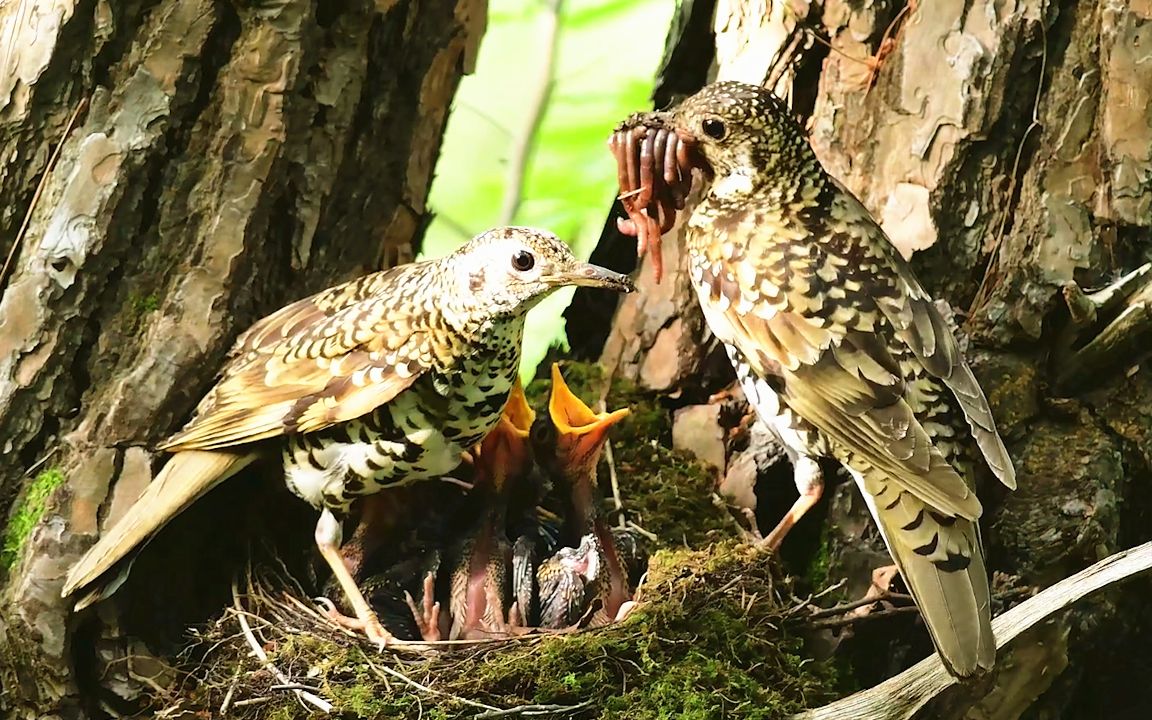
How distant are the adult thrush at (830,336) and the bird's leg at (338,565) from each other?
0.89 meters

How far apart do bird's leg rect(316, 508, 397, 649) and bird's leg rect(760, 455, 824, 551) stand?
86 centimetres

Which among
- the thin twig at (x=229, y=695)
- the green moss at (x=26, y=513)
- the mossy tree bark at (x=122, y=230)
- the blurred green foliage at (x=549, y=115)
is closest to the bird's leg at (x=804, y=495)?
the thin twig at (x=229, y=695)

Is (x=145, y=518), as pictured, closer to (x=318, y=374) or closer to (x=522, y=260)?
(x=318, y=374)

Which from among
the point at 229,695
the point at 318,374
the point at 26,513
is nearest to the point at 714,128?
the point at 318,374

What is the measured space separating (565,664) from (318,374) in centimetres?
79

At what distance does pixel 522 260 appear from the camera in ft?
7.41

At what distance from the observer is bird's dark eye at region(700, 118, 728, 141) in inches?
104

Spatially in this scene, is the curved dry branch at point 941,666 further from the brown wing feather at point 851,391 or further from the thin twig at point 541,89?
the thin twig at point 541,89

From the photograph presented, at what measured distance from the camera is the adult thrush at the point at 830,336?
2.19 meters

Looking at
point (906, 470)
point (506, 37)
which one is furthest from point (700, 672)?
point (506, 37)

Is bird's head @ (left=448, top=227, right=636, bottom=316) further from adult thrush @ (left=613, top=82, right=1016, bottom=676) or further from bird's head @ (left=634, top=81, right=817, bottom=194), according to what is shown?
bird's head @ (left=634, top=81, right=817, bottom=194)

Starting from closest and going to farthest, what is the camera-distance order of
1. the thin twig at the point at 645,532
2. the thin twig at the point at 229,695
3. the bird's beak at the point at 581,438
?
the thin twig at the point at 229,695 → the bird's beak at the point at 581,438 → the thin twig at the point at 645,532

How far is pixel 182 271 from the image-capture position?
2553 mm

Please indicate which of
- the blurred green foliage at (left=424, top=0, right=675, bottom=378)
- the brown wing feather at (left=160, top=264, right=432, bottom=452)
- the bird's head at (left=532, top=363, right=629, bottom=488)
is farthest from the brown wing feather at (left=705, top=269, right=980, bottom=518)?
the blurred green foliage at (left=424, top=0, right=675, bottom=378)
